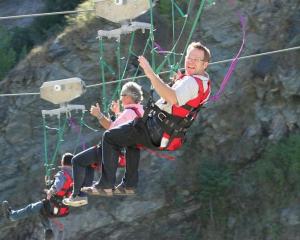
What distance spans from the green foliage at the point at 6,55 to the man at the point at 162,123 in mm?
10660

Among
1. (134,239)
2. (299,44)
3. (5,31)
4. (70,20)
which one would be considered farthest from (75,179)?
(5,31)

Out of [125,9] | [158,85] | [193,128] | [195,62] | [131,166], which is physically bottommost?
[193,128]

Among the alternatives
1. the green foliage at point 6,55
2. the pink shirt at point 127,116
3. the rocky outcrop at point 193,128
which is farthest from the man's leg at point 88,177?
the green foliage at point 6,55

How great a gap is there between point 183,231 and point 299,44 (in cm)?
417

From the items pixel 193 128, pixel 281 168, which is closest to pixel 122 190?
pixel 281 168

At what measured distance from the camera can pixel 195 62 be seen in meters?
6.98

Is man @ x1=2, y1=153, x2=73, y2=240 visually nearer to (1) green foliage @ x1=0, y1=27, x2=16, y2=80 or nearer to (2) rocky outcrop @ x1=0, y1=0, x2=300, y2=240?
(2) rocky outcrop @ x1=0, y1=0, x2=300, y2=240

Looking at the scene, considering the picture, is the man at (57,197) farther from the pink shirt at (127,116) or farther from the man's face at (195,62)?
the man's face at (195,62)

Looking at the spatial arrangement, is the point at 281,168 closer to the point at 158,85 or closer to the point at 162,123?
the point at 162,123

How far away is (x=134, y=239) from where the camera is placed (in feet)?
50.1

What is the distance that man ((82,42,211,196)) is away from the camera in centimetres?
695

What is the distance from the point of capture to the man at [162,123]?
22.8 ft

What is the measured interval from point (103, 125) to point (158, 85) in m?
1.72

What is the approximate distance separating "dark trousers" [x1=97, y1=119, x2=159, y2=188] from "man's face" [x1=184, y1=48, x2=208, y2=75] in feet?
2.43
